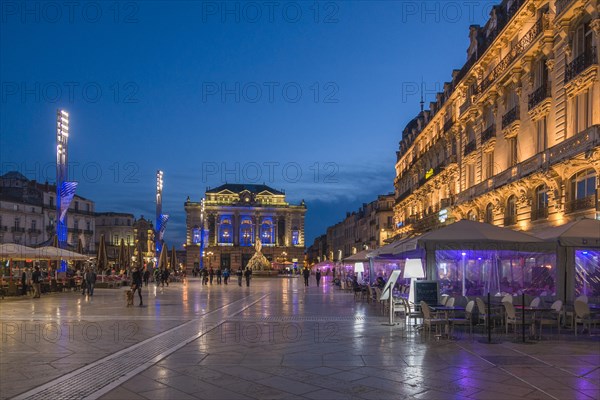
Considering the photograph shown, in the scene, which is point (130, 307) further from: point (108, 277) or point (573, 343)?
point (108, 277)

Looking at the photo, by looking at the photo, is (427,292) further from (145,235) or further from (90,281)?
(145,235)

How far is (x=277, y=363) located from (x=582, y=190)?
661 inches

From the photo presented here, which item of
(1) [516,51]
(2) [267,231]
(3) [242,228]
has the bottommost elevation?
(2) [267,231]

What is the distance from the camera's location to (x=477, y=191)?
33.5 metres

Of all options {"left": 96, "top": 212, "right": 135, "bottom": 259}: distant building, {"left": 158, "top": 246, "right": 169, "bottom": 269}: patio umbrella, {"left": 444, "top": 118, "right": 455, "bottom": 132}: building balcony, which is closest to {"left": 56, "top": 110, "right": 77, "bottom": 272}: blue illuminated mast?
{"left": 158, "top": 246, "right": 169, "bottom": 269}: patio umbrella

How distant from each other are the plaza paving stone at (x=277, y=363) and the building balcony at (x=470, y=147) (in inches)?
866

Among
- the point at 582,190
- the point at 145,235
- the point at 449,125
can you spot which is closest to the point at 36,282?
the point at 582,190

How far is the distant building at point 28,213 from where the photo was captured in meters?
67.1

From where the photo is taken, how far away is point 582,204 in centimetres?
2175

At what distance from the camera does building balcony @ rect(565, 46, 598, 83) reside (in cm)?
2095

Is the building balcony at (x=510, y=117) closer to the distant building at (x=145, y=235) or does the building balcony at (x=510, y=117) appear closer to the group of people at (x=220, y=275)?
the group of people at (x=220, y=275)

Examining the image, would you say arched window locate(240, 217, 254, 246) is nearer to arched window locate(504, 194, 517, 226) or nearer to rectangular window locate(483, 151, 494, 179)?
rectangular window locate(483, 151, 494, 179)

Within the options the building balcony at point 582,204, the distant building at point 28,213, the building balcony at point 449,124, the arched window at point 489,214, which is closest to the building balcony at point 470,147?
the building balcony at point 449,124

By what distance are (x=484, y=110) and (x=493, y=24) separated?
16.3ft
